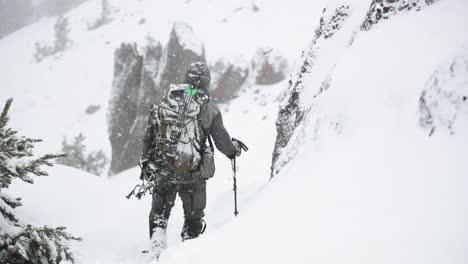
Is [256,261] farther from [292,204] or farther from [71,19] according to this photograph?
[71,19]

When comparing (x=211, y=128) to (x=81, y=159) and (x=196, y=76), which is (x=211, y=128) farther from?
(x=81, y=159)

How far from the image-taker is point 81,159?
17.7 metres

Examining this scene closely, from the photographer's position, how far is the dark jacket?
14.0 feet

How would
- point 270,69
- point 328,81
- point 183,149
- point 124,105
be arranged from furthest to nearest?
point 270,69
point 124,105
point 183,149
point 328,81

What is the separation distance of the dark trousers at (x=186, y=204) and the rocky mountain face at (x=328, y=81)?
95 centimetres

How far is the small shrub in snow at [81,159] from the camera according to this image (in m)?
17.5

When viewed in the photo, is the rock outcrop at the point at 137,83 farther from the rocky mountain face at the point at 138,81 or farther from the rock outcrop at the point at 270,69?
the rock outcrop at the point at 270,69

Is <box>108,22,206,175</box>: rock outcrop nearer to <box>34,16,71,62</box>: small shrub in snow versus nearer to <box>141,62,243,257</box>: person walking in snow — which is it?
<box>141,62,243,257</box>: person walking in snow

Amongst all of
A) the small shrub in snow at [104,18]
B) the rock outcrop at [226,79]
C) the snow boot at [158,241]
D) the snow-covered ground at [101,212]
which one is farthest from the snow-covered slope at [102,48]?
the snow boot at [158,241]

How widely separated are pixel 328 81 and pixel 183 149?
68.1 inches

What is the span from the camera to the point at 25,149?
337cm

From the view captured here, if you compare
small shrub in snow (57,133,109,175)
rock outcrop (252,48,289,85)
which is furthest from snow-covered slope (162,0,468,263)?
rock outcrop (252,48,289,85)

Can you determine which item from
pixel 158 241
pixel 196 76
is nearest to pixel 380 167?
pixel 196 76

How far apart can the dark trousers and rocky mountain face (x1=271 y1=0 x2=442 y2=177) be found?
3.13 ft
